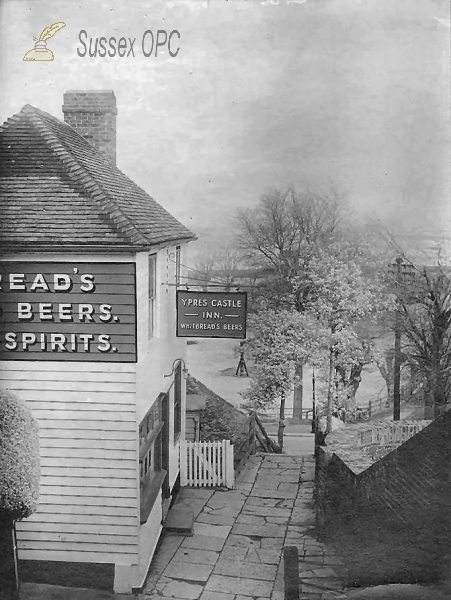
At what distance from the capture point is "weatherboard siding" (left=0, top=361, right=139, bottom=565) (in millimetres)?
6723

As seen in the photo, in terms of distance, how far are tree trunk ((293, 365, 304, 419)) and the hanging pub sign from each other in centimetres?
100

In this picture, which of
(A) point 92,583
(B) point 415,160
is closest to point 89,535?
(A) point 92,583

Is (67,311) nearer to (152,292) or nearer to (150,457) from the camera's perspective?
(152,292)

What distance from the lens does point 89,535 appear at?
6.84 meters

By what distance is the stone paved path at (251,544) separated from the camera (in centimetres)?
676

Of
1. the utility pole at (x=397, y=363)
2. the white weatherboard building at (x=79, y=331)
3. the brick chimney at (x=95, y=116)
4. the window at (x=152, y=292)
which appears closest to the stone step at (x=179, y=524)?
the white weatherboard building at (x=79, y=331)

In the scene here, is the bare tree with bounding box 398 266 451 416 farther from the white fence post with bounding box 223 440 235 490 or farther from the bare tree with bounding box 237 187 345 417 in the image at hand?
the white fence post with bounding box 223 440 235 490

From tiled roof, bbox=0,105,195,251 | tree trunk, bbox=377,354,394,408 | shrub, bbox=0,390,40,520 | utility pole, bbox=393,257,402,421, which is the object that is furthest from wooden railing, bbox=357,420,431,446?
shrub, bbox=0,390,40,520

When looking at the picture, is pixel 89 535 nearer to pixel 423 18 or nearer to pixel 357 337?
pixel 357 337

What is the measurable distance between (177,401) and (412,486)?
3.03 meters

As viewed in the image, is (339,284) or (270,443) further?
(270,443)

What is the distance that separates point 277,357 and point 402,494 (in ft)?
6.34

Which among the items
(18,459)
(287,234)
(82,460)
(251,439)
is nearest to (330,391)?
(251,439)

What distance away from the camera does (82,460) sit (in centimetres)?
679
